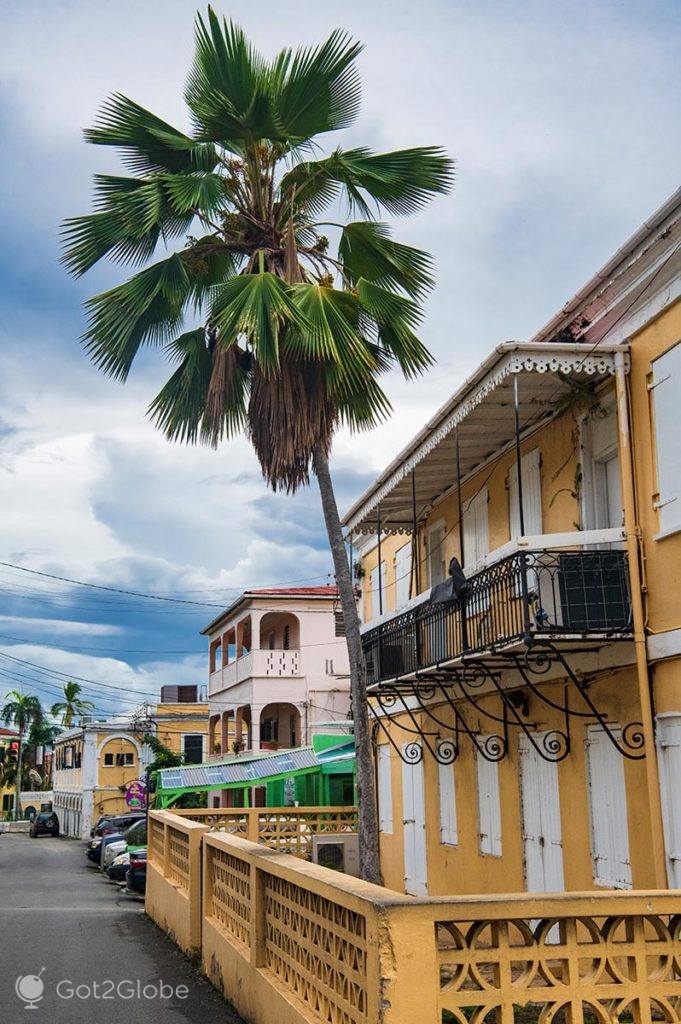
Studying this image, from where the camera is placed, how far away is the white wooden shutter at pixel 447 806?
634 inches

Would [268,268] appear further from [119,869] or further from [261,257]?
[119,869]

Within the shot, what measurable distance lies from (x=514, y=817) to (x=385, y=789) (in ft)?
23.4

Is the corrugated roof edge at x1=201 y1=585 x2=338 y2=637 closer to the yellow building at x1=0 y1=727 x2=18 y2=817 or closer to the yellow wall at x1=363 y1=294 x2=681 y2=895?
the yellow wall at x1=363 y1=294 x2=681 y2=895

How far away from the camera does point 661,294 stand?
33.6 feet

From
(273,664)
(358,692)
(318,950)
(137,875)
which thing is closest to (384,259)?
(358,692)

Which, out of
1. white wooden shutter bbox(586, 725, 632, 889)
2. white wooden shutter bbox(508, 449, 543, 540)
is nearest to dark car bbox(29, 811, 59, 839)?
white wooden shutter bbox(508, 449, 543, 540)

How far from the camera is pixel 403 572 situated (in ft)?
66.6

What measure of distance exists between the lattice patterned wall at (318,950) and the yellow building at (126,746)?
187 ft

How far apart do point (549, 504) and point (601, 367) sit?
99.2 inches

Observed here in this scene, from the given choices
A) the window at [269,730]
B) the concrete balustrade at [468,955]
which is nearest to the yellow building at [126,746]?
the window at [269,730]

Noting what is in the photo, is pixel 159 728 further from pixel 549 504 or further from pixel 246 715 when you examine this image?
pixel 549 504

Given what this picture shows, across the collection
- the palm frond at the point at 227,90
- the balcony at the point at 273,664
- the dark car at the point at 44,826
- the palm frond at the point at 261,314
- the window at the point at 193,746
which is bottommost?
the dark car at the point at 44,826

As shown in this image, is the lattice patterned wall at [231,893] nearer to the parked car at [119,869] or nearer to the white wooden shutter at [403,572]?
the white wooden shutter at [403,572]

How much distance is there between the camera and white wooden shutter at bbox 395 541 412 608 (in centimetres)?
1991
